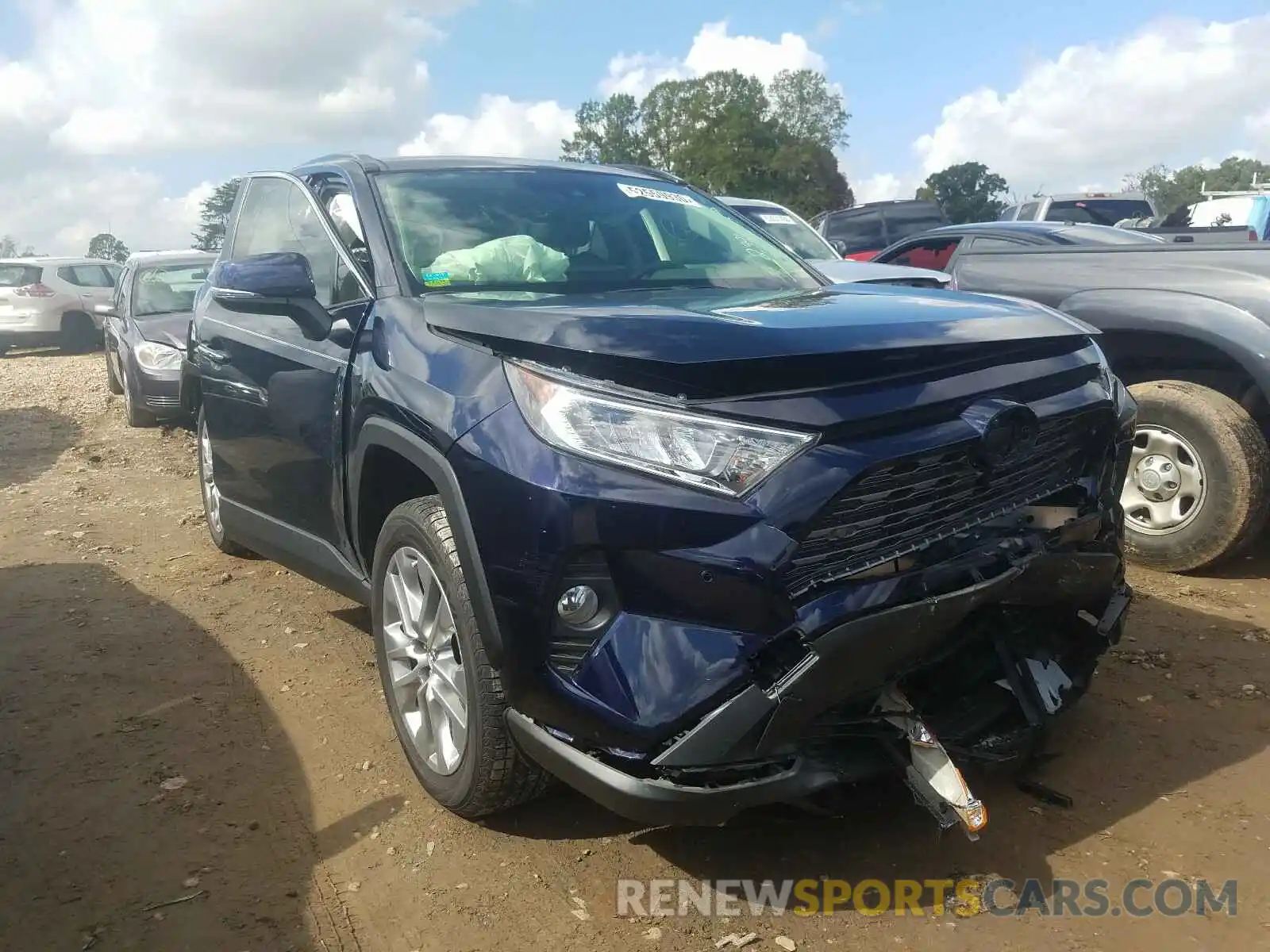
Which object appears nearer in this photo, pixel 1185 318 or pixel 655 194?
pixel 655 194

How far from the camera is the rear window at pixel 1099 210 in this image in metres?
13.9

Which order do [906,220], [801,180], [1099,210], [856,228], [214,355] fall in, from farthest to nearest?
1. [801,180]
2. [906,220]
3. [856,228]
4. [1099,210]
5. [214,355]

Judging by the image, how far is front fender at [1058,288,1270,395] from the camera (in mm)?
4480

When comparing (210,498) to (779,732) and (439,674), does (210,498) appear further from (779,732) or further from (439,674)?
(779,732)

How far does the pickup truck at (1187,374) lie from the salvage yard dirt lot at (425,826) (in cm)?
37

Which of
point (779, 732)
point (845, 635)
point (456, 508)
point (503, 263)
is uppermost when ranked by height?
point (503, 263)

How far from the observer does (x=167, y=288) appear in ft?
35.1

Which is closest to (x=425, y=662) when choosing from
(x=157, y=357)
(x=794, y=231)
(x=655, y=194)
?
(x=655, y=194)

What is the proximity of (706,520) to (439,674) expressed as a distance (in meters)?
1.08

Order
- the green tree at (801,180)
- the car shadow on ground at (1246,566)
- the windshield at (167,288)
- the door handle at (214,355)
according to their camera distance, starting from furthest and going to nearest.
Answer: the green tree at (801,180) < the windshield at (167,288) < the car shadow on ground at (1246,566) < the door handle at (214,355)

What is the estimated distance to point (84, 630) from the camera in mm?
4648

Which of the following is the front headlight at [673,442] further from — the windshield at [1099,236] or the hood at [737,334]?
the windshield at [1099,236]

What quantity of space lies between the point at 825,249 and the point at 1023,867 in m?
6.48

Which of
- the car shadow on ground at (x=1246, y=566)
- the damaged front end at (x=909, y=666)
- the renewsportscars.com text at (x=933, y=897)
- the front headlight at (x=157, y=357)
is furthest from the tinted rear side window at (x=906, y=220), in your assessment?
the renewsportscars.com text at (x=933, y=897)
